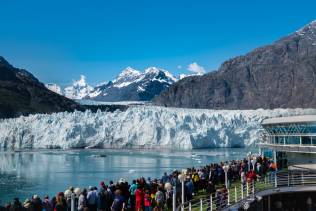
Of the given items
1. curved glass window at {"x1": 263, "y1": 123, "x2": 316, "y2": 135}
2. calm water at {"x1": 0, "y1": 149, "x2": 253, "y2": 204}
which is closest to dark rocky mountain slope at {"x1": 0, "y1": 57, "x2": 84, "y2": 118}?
calm water at {"x1": 0, "y1": 149, "x2": 253, "y2": 204}

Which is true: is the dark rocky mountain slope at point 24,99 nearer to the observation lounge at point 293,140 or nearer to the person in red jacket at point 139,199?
the observation lounge at point 293,140

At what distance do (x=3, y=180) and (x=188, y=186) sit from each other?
24261 mm

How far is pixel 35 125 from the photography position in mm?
76688

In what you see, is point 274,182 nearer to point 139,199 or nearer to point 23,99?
point 139,199

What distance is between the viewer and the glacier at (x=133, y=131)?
234ft

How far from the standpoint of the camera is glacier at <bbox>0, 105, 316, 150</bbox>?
234ft

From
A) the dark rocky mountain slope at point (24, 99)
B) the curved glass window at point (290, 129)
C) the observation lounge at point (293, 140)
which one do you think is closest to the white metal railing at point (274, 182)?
the observation lounge at point (293, 140)

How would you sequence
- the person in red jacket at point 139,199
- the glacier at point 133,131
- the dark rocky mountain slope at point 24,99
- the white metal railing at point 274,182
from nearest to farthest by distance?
the person in red jacket at point 139,199 → the white metal railing at point 274,182 → the glacier at point 133,131 → the dark rocky mountain slope at point 24,99

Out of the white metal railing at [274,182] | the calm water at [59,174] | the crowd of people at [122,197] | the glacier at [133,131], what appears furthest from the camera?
the glacier at [133,131]

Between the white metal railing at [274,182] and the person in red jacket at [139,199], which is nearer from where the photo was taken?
the person in red jacket at [139,199]

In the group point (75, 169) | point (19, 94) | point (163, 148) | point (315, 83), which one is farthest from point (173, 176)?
point (315, 83)

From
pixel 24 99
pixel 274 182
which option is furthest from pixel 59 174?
pixel 24 99

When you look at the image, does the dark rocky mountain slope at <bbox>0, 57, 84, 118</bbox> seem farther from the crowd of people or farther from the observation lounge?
the crowd of people

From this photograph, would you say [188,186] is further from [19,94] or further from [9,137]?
[19,94]
